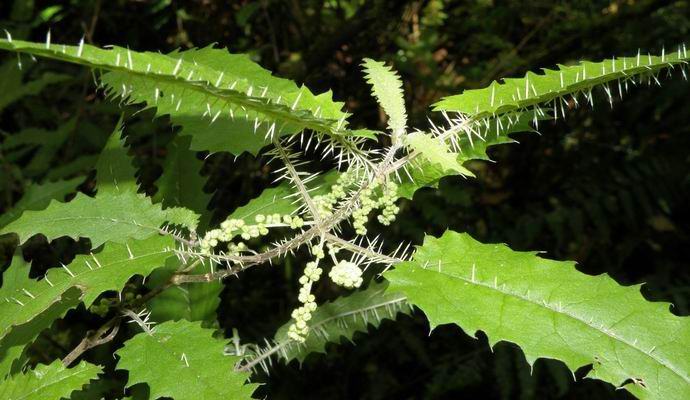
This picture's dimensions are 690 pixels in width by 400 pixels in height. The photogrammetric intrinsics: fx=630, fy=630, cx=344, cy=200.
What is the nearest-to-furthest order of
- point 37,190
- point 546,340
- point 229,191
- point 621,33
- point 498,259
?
point 546,340
point 498,259
point 37,190
point 229,191
point 621,33

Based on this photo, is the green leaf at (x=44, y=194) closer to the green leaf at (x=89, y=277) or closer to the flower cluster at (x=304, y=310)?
the green leaf at (x=89, y=277)

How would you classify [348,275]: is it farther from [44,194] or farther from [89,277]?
[44,194]

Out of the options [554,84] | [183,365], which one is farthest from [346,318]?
[554,84]

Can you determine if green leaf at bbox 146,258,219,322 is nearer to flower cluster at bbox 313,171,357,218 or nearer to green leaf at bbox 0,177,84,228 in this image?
green leaf at bbox 0,177,84,228

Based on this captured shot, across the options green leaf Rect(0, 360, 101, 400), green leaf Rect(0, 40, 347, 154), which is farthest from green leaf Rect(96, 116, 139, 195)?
green leaf Rect(0, 360, 101, 400)

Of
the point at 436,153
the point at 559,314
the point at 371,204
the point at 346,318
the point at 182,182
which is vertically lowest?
the point at 346,318

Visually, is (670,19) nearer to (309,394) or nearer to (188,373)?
(309,394)

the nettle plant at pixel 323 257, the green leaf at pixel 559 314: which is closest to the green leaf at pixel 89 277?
the nettle plant at pixel 323 257

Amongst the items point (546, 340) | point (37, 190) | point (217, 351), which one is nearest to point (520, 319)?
point (546, 340)
